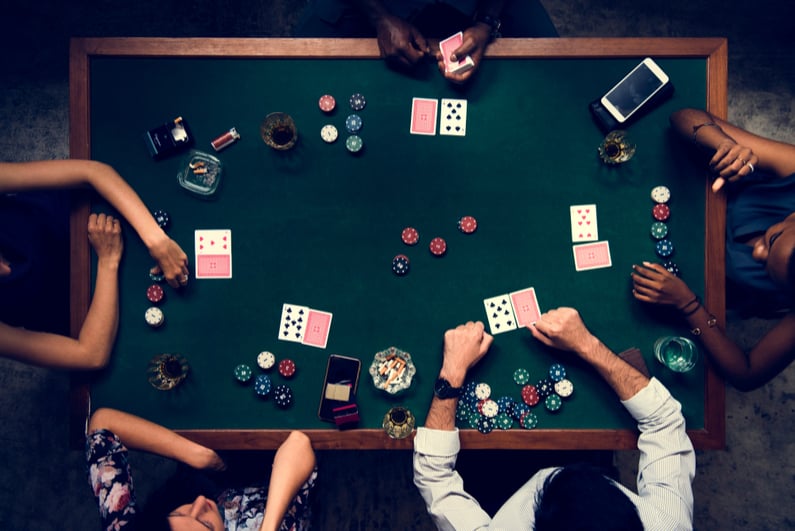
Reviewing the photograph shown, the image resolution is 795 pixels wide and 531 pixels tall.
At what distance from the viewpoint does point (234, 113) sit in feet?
7.51

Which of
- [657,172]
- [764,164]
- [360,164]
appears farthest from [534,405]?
[764,164]

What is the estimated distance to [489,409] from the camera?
226 cm

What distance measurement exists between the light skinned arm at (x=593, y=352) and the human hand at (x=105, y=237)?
1783mm

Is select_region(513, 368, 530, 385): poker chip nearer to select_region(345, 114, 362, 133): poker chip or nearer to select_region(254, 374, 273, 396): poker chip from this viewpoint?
select_region(254, 374, 273, 396): poker chip

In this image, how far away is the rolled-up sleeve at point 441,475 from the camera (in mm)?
2162

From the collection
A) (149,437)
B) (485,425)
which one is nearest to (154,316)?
(149,437)

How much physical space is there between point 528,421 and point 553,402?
131mm

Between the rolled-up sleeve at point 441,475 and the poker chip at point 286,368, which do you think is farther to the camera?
the poker chip at point 286,368

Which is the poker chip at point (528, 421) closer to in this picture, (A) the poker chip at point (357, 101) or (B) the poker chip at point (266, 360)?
(B) the poker chip at point (266, 360)

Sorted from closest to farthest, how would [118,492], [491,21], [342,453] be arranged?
[118,492] → [491,21] → [342,453]

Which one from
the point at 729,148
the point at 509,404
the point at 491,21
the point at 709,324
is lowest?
the point at 509,404

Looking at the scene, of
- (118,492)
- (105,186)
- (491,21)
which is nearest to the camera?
(118,492)

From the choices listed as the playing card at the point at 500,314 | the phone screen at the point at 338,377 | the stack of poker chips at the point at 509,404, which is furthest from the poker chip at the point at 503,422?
the phone screen at the point at 338,377

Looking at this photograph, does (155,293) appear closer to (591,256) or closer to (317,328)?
(317,328)
